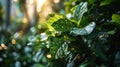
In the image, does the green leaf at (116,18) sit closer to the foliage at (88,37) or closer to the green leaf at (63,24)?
the foliage at (88,37)

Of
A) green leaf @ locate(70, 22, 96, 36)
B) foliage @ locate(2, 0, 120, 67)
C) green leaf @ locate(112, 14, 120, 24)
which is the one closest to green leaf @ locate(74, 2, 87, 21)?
foliage @ locate(2, 0, 120, 67)

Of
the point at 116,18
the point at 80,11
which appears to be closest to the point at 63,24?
the point at 80,11

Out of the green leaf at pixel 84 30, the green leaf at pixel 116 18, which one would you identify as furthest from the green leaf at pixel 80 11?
the green leaf at pixel 116 18

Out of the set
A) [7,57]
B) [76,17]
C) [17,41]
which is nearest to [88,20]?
[76,17]

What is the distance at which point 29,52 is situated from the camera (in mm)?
5297

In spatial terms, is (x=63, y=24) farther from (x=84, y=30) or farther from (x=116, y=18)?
(x=116, y=18)

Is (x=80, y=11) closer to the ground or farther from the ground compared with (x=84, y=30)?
farther from the ground

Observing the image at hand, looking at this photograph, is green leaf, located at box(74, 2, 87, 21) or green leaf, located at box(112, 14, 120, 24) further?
green leaf, located at box(74, 2, 87, 21)

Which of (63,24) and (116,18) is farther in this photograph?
(63,24)

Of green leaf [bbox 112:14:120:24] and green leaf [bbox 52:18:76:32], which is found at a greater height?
green leaf [bbox 52:18:76:32]

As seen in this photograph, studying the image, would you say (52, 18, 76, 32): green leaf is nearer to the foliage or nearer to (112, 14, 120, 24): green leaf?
the foliage

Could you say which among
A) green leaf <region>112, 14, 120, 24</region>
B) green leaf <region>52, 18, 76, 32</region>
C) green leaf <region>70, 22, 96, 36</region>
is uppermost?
green leaf <region>52, 18, 76, 32</region>

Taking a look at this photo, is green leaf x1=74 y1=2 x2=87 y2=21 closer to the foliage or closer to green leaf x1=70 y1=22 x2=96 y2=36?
the foliage

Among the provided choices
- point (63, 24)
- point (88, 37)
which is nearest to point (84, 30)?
point (88, 37)
